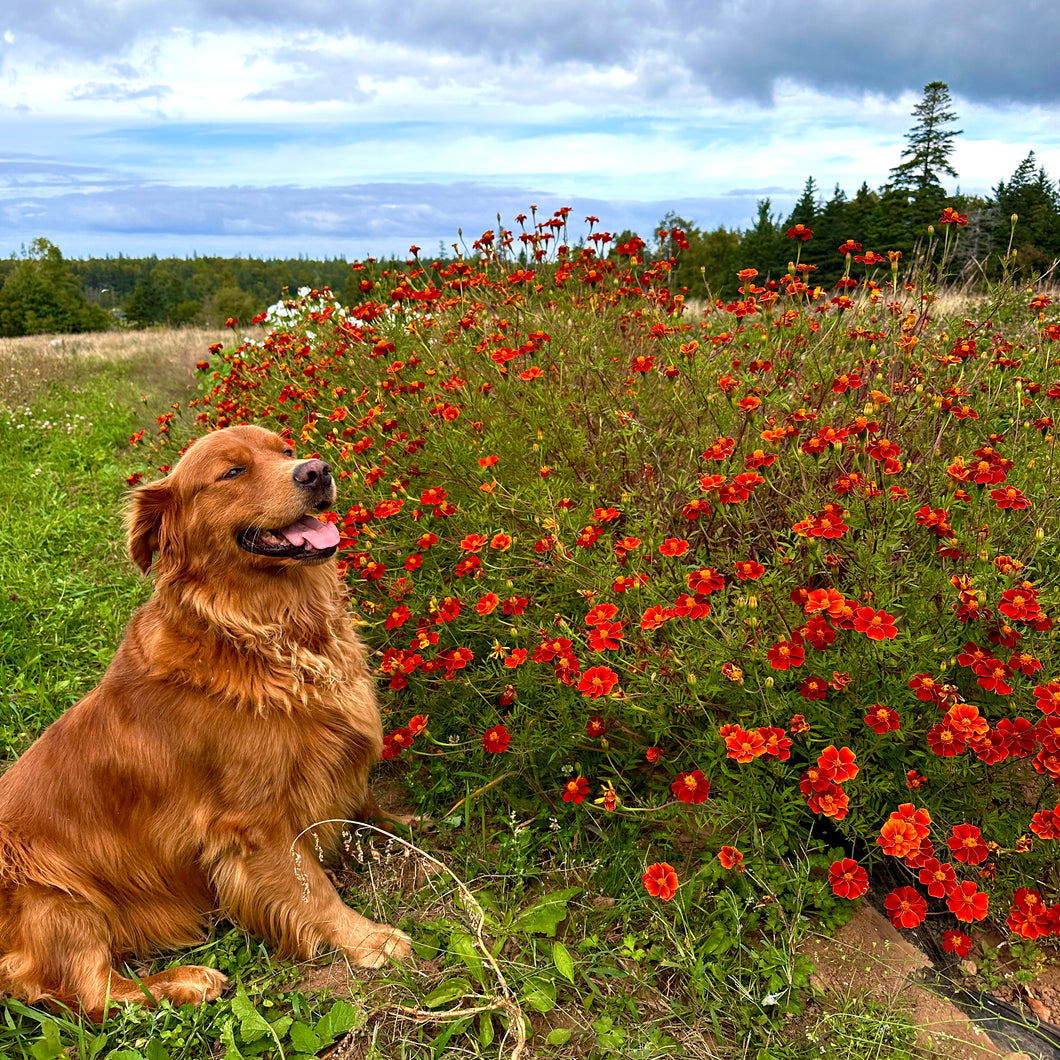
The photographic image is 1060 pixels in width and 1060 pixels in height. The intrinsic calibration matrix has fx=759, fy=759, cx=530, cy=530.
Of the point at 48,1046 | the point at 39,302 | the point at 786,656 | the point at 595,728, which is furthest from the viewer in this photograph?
the point at 39,302

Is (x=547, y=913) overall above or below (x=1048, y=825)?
below

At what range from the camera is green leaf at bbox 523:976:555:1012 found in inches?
81.7

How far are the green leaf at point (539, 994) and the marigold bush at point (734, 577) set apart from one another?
19.2 inches

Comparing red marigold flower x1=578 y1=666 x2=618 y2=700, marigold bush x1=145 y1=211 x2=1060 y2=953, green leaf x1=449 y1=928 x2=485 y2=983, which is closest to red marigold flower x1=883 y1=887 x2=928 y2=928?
marigold bush x1=145 y1=211 x2=1060 y2=953

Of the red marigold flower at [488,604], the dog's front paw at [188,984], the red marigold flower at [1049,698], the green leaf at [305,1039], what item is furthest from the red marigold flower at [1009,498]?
the dog's front paw at [188,984]

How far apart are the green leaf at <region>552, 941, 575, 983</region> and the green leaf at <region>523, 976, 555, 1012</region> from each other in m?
0.05

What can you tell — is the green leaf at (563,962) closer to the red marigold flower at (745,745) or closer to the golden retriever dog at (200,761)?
the golden retriever dog at (200,761)

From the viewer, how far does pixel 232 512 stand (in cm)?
229

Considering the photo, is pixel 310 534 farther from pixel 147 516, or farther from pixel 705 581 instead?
pixel 705 581

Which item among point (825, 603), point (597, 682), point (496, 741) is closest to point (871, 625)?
Answer: point (825, 603)

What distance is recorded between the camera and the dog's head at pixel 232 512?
90.4 inches

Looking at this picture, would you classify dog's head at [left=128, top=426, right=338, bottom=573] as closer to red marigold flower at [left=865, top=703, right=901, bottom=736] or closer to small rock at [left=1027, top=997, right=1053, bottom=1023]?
red marigold flower at [left=865, top=703, right=901, bottom=736]

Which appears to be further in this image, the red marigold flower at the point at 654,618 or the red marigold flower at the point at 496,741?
the red marigold flower at the point at 496,741

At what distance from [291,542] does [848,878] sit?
5.83ft
